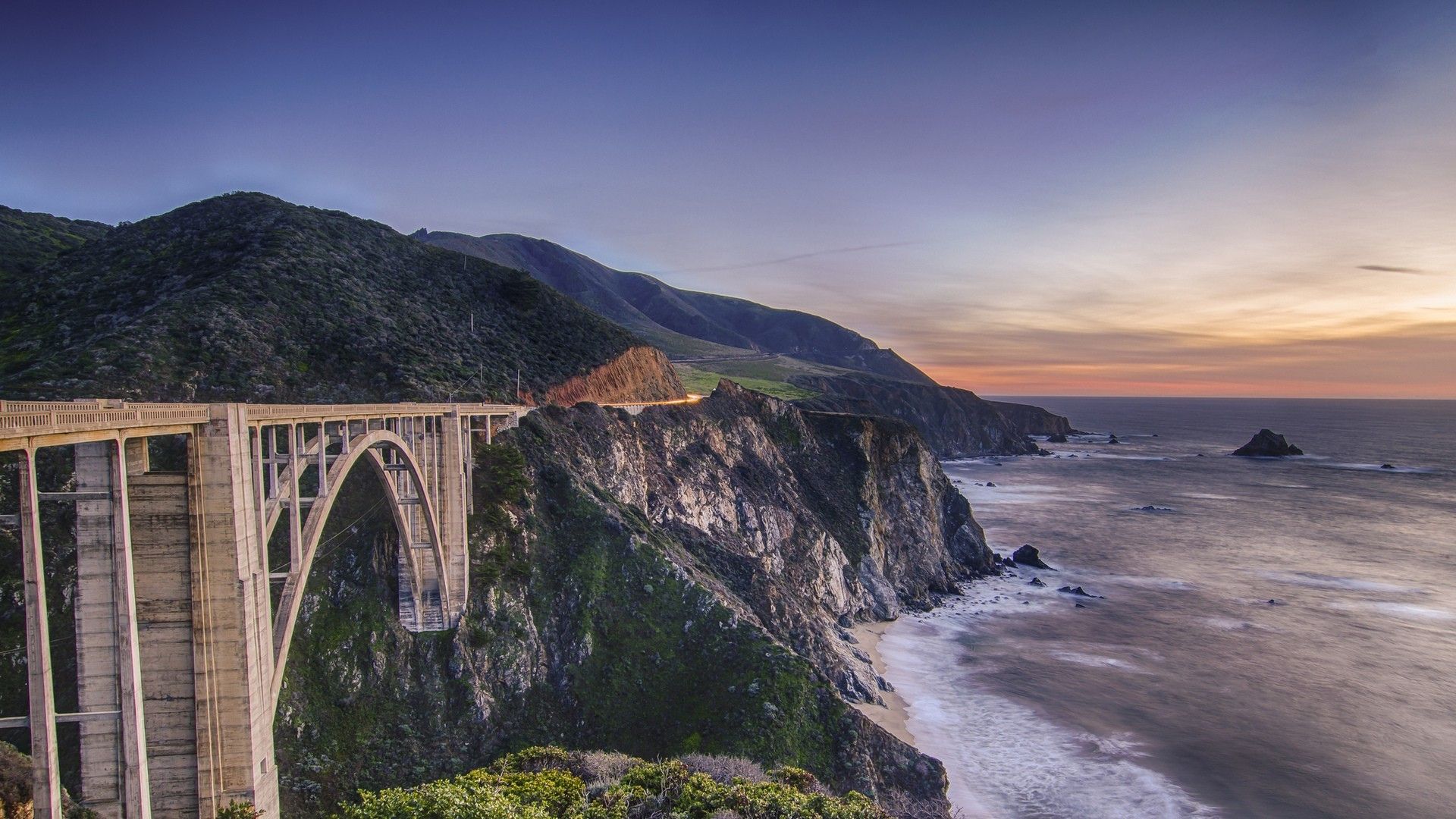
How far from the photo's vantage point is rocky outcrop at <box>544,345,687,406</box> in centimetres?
6562

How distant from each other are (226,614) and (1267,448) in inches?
8393

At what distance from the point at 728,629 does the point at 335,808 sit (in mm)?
18284

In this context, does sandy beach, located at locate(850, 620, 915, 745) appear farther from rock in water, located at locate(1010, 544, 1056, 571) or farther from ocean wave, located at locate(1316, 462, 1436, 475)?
ocean wave, located at locate(1316, 462, 1436, 475)

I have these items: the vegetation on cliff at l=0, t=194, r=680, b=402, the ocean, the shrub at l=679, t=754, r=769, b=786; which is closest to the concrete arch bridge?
the shrub at l=679, t=754, r=769, b=786

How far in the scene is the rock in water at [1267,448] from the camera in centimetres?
17375

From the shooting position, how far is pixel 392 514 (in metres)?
31.3

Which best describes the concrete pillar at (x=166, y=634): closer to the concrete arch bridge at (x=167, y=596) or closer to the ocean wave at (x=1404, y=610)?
the concrete arch bridge at (x=167, y=596)

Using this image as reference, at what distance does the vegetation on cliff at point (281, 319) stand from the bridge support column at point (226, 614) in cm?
3099

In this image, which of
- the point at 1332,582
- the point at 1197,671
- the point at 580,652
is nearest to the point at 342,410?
the point at 580,652

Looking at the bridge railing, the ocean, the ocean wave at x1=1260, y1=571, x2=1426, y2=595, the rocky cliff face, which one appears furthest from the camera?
the ocean wave at x1=1260, y1=571, x2=1426, y2=595

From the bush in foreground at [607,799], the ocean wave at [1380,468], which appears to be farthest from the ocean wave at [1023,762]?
the ocean wave at [1380,468]

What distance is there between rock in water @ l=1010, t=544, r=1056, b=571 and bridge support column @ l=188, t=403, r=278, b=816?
72.5m

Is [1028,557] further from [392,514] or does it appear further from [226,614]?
[226,614]

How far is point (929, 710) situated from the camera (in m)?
42.1
